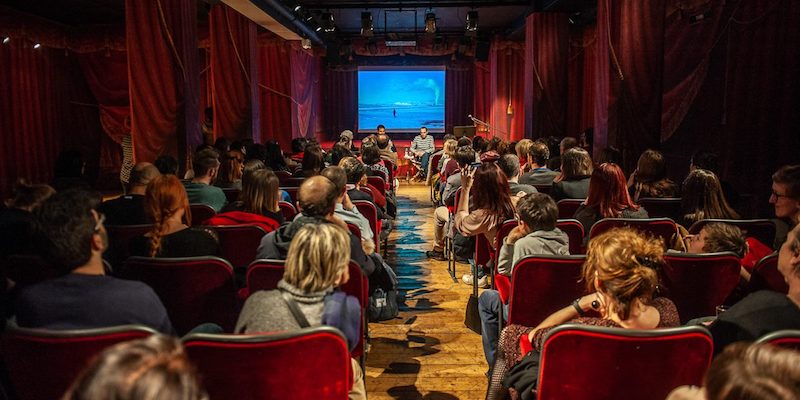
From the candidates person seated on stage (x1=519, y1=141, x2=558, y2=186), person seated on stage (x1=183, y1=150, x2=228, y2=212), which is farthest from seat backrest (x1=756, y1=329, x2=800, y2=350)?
person seated on stage (x1=519, y1=141, x2=558, y2=186)

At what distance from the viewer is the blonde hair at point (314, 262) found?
2.08 m

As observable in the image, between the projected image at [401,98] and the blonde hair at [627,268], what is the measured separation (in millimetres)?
16838

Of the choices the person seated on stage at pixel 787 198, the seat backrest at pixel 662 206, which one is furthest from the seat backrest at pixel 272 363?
the seat backrest at pixel 662 206

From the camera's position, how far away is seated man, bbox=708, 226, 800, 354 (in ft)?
6.22

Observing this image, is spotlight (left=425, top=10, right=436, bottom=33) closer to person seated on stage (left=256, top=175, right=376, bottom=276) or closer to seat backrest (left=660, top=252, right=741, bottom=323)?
person seated on stage (left=256, top=175, right=376, bottom=276)

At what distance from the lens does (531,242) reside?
3.13m

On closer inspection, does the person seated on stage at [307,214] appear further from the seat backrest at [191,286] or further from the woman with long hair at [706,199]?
the woman with long hair at [706,199]

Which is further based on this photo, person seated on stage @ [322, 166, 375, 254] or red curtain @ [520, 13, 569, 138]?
red curtain @ [520, 13, 569, 138]

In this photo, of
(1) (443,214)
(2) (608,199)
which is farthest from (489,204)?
(1) (443,214)

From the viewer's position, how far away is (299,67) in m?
14.4

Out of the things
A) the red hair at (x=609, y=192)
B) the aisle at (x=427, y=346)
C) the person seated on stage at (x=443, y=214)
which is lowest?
the aisle at (x=427, y=346)

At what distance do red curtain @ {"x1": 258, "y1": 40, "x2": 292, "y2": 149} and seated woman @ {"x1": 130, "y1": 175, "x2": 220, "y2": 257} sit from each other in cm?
980

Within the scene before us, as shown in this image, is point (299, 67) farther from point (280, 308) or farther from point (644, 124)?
point (280, 308)

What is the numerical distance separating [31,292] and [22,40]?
35.5ft
